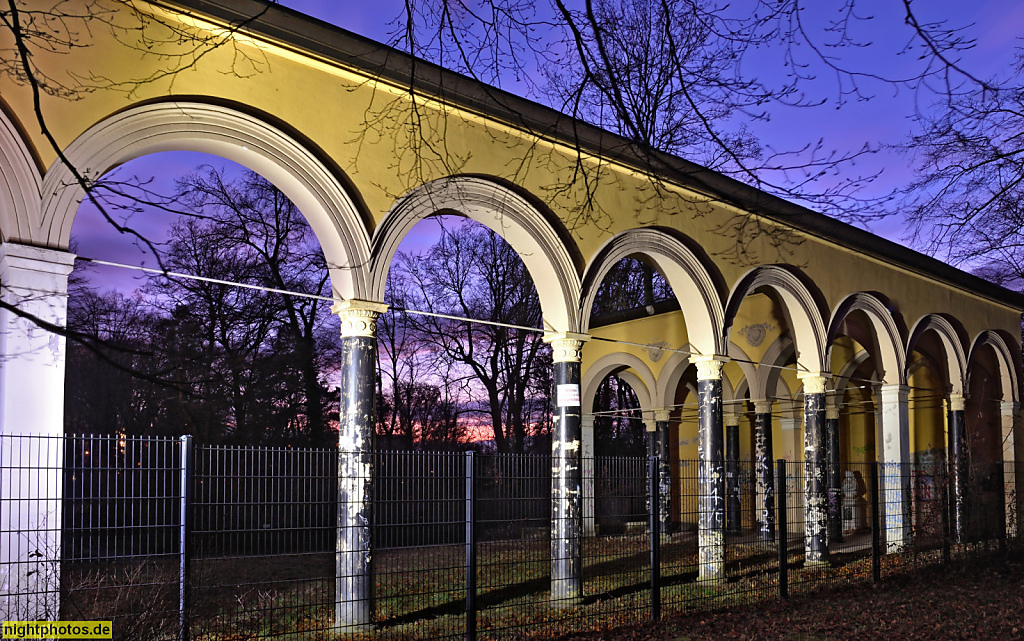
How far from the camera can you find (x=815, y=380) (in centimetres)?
1435

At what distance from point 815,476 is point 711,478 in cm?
293

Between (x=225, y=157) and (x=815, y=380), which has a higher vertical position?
(x=225, y=157)

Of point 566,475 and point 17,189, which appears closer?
point 17,189

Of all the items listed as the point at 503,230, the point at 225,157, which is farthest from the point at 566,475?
the point at 225,157

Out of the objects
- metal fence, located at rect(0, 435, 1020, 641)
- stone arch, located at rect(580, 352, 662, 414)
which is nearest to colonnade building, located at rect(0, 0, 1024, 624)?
metal fence, located at rect(0, 435, 1020, 641)

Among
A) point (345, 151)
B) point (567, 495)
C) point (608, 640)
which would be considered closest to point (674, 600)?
point (567, 495)

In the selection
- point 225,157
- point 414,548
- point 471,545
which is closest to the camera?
point 471,545

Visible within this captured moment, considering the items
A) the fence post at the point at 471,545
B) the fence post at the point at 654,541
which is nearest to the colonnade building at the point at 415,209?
the fence post at the point at 654,541

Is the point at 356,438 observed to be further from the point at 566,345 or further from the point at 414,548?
the point at 566,345

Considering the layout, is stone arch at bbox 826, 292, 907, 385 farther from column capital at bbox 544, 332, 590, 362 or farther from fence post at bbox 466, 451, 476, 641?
fence post at bbox 466, 451, 476, 641

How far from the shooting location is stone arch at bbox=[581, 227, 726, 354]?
1152 centimetres

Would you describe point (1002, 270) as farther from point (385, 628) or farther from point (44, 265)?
point (44, 265)

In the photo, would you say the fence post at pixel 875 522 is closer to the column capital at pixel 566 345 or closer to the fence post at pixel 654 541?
the fence post at pixel 654 541

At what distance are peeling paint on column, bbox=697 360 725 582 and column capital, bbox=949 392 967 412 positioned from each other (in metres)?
7.73
